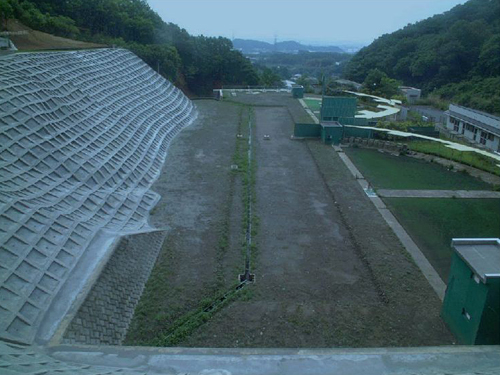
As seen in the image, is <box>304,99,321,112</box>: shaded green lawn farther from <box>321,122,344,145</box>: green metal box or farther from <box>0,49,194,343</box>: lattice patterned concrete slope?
Answer: <box>0,49,194,343</box>: lattice patterned concrete slope

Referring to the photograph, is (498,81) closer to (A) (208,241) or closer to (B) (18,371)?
(A) (208,241)

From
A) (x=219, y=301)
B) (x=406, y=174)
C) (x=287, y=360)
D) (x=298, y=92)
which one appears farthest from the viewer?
(x=298, y=92)

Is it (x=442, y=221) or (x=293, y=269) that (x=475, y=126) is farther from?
(x=293, y=269)

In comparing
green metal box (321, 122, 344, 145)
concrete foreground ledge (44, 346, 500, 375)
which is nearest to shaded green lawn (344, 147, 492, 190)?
green metal box (321, 122, 344, 145)

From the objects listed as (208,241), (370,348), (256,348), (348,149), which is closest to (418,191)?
(348,149)

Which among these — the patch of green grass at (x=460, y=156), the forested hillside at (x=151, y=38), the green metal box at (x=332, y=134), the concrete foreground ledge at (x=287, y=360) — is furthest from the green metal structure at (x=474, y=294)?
the forested hillside at (x=151, y=38)

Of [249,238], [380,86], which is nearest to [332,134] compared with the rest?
[249,238]
